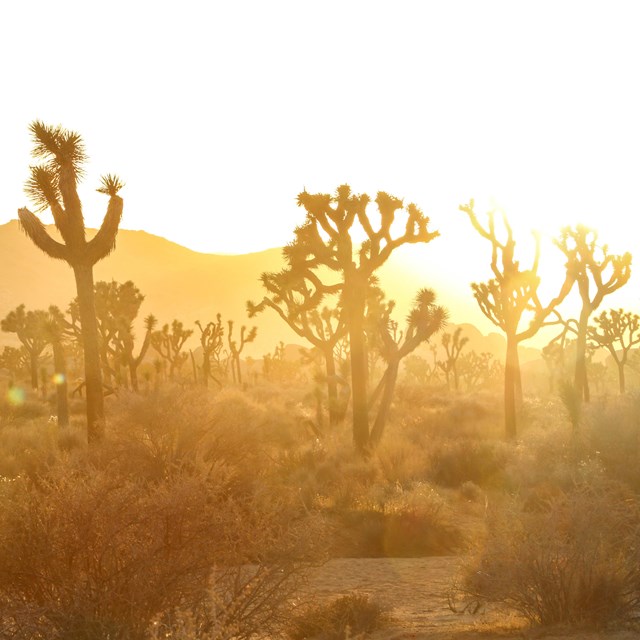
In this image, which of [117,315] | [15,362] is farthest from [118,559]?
[15,362]

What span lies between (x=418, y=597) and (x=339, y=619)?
226 cm

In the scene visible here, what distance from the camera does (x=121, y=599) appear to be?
6062 mm

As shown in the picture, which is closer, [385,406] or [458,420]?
[385,406]

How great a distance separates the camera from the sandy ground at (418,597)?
25.1 ft

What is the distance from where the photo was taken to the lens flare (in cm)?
3666

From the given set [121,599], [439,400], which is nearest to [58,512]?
[121,599]

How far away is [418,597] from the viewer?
1028cm

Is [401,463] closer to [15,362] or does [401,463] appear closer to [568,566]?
[568,566]

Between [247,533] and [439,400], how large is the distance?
1384 inches

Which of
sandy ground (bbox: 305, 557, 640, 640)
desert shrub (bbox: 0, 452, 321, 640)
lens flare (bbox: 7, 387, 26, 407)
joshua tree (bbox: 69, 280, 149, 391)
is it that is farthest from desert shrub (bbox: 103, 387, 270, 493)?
lens flare (bbox: 7, 387, 26, 407)

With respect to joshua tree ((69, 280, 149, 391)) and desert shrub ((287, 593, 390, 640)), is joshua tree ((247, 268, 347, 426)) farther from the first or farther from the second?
desert shrub ((287, 593, 390, 640))

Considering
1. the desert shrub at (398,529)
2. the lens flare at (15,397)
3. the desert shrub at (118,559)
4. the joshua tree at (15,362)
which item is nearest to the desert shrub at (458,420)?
the desert shrub at (398,529)

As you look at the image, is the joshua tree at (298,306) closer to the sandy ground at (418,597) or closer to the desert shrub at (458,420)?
the desert shrub at (458,420)

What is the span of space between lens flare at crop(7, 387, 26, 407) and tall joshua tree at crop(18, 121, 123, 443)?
20.5m
